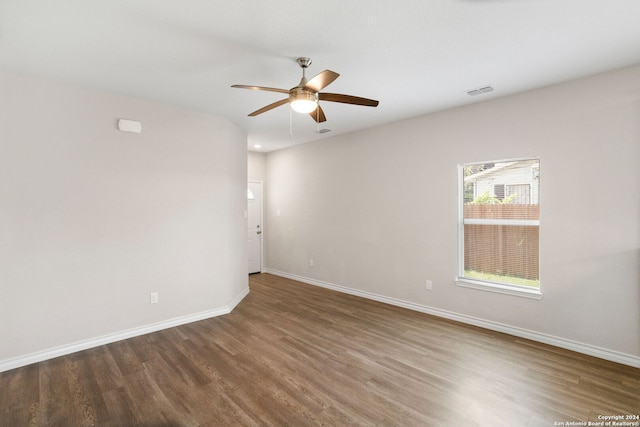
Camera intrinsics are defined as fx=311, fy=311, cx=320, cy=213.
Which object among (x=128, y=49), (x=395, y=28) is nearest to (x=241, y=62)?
(x=128, y=49)

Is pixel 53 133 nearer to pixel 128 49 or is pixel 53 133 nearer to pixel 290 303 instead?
pixel 128 49

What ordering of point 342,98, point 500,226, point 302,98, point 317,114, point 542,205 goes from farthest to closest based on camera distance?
1. point 500,226
2. point 542,205
3. point 317,114
4. point 342,98
5. point 302,98

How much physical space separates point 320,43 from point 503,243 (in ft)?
10.1

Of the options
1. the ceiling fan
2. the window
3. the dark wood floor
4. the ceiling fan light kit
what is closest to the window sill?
the window

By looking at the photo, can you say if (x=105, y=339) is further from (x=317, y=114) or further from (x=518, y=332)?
(x=518, y=332)

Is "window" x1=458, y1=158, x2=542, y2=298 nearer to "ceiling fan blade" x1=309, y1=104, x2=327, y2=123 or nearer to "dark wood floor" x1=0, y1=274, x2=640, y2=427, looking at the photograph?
"dark wood floor" x1=0, y1=274, x2=640, y2=427

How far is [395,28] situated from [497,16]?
26.4 inches

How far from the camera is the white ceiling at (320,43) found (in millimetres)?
2021

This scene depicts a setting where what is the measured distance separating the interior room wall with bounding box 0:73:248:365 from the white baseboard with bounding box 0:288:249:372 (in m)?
0.04

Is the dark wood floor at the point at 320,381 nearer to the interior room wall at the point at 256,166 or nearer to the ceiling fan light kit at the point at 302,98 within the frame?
the ceiling fan light kit at the point at 302,98

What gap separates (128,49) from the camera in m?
2.51

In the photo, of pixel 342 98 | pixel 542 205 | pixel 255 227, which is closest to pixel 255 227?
pixel 255 227

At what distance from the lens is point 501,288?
3.66 meters

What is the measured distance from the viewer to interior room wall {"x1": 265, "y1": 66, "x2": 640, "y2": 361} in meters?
2.92
